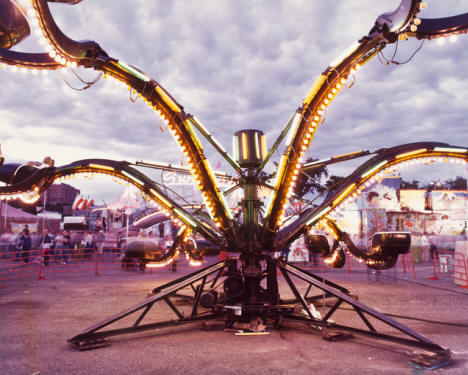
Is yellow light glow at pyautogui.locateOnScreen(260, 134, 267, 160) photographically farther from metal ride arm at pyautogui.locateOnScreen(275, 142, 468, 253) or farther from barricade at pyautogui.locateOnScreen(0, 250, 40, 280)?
barricade at pyautogui.locateOnScreen(0, 250, 40, 280)

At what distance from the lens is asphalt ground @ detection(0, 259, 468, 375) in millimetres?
4883

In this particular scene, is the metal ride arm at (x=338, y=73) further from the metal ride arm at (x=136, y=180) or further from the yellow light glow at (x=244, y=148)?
the metal ride arm at (x=136, y=180)

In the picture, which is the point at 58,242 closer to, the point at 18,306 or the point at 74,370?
the point at 18,306

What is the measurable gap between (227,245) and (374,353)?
3.66 meters

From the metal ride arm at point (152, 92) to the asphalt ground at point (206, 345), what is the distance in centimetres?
244

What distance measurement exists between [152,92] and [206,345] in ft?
15.2

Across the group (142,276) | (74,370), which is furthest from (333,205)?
(142,276)

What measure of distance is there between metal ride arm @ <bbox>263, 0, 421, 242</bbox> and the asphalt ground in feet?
8.21

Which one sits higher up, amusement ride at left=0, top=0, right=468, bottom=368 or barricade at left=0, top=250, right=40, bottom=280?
amusement ride at left=0, top=0, right=468, bottom=368

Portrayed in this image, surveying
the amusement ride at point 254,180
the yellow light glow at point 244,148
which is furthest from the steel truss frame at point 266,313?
the yellow light glow at point 244,148

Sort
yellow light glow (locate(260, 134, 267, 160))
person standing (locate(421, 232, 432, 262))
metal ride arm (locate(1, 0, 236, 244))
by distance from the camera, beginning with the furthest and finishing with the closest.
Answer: person standing (locate(421, 232, 432, 262)) → yellow light glow (locate(260, 134, 267, 160)) → metal ride arm (locate(1, 0, 236, 244))

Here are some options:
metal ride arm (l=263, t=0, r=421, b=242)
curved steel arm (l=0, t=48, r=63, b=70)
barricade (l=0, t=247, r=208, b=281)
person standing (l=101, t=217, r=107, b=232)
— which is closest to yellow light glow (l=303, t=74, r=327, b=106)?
metal ride arm (l=263, t=0, r=421, b=242)

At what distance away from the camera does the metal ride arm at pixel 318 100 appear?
18.8ft

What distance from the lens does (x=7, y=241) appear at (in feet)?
88.6
